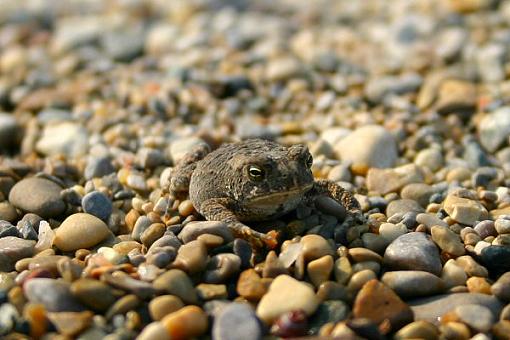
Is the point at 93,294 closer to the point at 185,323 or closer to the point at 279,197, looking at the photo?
the point at 185,323

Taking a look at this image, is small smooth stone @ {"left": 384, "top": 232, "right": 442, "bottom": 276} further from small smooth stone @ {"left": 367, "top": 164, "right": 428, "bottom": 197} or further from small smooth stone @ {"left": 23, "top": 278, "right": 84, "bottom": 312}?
small smooth stone @ {"left": 23, "top": 278, "right": 84, "bottom": 312}

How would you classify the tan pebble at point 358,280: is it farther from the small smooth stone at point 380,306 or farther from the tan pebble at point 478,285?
the tan pebble at point 478,285

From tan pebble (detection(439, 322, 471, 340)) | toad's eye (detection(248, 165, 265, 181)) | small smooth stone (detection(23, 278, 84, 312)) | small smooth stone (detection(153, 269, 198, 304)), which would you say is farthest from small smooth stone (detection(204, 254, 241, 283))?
tan pebble (detection(439, 322, 471, 340))

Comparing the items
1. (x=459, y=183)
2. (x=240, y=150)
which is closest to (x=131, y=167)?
(x=240, y=150)

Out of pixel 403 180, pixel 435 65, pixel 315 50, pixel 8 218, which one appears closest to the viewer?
pixel 8 218

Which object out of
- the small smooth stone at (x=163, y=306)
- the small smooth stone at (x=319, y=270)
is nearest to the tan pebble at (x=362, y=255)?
the small smooth stone at (x=319, y=270)

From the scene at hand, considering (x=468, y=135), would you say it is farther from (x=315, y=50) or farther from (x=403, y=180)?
(x=315, y=50)
